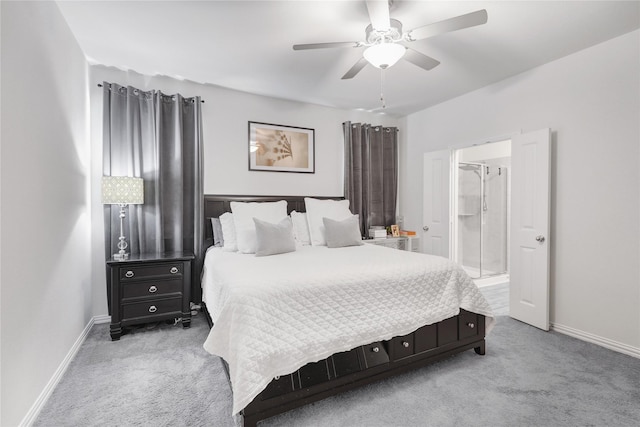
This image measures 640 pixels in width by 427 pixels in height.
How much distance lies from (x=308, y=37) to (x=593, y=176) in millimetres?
2785

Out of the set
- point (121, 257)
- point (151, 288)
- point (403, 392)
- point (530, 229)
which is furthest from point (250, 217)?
point (530, 229)

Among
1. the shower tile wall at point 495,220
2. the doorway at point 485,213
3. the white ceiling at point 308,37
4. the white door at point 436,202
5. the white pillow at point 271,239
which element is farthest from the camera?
the shower tile wall at point 495,220

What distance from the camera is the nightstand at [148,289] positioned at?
2.72 metres

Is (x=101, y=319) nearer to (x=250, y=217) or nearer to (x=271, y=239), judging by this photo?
(x=250, y=217)

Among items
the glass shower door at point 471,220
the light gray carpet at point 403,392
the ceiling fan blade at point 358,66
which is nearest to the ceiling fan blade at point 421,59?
the ceiling fan blade at point 358,66

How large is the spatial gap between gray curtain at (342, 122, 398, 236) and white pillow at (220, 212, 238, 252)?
5.96 feet

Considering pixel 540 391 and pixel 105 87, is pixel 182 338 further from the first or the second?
pixel 540 391

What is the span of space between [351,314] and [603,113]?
2.82 metres

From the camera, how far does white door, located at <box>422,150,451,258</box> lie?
163 inches

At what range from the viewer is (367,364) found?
1.99 metres

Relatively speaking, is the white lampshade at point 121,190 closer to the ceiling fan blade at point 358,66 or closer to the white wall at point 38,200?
the white wall at point 38,200

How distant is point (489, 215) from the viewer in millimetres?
5289

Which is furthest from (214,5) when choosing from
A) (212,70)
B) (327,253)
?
(327,253)

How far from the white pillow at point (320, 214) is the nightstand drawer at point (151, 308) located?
4.91 ft
